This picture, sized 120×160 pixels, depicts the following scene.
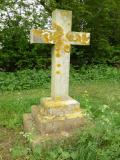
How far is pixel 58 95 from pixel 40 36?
0.99 m

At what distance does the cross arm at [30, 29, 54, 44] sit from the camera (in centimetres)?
481

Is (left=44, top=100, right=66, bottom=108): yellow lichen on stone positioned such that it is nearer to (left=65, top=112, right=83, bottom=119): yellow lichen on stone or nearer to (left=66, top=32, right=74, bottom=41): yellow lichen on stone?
(left=65, top=112, right=83, bottom=119): yellow lichen on stone

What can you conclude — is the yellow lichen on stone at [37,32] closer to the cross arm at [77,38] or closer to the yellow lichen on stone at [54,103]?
the cross arm at [77,38]

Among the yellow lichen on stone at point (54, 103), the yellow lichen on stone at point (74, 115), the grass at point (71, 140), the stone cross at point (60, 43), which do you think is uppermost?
the stone cross at point (60, 43)

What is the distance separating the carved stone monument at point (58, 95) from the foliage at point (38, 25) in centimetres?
538

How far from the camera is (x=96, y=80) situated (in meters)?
9.43

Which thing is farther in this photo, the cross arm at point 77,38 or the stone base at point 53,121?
the cross arm at point 77,38

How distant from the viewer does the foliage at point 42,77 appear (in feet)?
28.0

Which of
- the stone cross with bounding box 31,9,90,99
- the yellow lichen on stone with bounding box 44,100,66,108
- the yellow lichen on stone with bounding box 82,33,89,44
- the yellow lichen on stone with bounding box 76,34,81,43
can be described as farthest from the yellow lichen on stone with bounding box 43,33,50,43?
the yellow lichen on stone with bounding box 44,100,66,108

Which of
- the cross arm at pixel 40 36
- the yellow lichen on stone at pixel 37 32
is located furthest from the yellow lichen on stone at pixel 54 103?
the yellow lichen on stone at pixel 37 32

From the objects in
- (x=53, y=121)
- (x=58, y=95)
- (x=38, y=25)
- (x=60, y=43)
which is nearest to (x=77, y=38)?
(x=60, y=43)

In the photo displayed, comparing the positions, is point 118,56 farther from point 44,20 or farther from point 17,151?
point 17,151

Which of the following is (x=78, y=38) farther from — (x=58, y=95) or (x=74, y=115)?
(x=74, y=115)

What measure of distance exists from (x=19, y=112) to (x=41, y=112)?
0.96m
